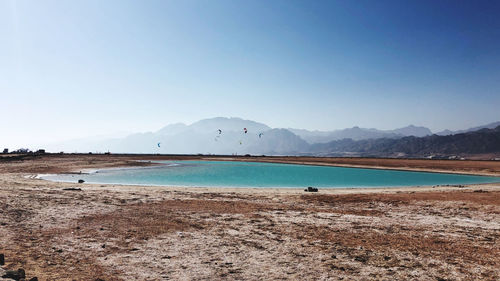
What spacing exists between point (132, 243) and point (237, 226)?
5.16 metres

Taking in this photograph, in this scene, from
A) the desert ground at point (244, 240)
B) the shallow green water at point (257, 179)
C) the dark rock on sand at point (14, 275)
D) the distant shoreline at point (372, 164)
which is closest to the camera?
the dark rock on sand at point (14, 275)

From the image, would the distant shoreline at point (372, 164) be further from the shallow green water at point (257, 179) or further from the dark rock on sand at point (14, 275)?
the dark rock on sand at point (14, 275)

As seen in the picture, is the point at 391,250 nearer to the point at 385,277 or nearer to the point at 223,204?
the point at 385,277

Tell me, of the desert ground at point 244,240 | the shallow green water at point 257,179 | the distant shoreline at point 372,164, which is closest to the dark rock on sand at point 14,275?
the desert ground at point 244,240

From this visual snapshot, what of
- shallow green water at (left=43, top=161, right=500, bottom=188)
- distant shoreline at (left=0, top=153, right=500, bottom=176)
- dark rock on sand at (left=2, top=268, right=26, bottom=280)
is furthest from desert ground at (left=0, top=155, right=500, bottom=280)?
distant shoreline at (left=0, top=153, right=500, bottom=176)

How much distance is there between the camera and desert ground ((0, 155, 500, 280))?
926 centimetres

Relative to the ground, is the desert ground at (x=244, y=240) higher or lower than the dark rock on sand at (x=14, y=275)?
lower

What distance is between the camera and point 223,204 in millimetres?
21125

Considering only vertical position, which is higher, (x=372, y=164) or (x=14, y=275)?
(x=14, y=275)

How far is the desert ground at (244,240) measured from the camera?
30.4 feet

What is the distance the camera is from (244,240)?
41.2 feet

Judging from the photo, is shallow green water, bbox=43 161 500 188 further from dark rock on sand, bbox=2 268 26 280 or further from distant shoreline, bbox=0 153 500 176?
dark rock on sand, bbox=2 268 26 280

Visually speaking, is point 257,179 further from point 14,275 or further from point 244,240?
point 14,275

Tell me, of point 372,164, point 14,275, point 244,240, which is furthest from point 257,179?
point 372,164
